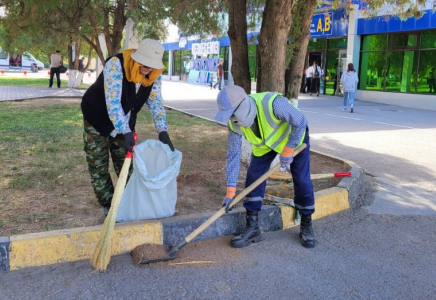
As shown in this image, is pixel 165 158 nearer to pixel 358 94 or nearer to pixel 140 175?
pixel 140 175

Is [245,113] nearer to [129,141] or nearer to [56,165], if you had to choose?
[129,141]

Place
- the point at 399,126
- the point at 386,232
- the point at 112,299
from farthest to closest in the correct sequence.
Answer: the point at 399,126 → the point at 386,232 → the point at 112,299

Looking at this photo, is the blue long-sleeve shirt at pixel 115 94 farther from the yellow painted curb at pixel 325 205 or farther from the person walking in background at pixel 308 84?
the person walking in background at pixel 308 84

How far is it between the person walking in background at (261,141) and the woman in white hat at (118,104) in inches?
27.7

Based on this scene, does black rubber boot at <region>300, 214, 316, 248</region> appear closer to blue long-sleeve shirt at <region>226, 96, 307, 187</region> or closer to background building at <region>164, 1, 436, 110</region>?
blue long-sleeve shirt at <region>226, 96, 307, 187</region>

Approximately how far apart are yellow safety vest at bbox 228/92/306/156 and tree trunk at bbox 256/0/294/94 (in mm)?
2216

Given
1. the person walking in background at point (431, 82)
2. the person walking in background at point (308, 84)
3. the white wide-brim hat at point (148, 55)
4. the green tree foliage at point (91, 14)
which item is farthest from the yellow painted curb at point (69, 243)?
the person walking in background at point (308, 84)

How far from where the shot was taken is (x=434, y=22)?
17266 millimetres

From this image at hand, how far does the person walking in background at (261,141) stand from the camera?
3.54m

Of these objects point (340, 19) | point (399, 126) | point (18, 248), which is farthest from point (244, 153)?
point (340, 19)

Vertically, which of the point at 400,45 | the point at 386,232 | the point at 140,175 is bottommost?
the point at 386,232

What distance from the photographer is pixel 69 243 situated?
372 cm

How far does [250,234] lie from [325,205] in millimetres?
1219

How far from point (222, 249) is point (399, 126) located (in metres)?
9.48
